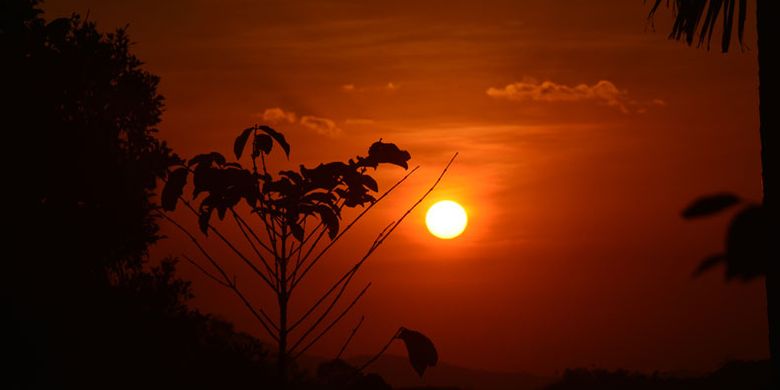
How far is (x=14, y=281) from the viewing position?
380 inches

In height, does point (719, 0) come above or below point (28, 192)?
above

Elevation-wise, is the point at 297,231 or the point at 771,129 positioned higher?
the point at 771,129

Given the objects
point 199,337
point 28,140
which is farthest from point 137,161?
point 199,337

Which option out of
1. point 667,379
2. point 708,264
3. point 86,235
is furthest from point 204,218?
point 667,379

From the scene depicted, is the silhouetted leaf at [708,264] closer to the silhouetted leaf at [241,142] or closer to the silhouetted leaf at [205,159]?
the silhouetted leaf at [241,142]

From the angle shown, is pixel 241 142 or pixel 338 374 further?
pixel 338 374

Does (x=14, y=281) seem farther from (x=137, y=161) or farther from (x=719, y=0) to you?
(x=719, y=0)

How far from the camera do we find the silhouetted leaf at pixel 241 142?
436 centimetres

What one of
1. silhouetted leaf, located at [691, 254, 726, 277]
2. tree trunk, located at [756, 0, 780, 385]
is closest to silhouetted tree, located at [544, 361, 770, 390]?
tree trunk, located at [756, 0, 780, 385]

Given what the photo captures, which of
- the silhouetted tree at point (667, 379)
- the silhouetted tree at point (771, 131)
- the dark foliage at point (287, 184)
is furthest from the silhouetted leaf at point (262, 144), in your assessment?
the silhouetted tree at point (667, 379)

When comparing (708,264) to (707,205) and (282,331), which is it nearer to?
(707,205)

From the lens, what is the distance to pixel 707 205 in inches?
55.9

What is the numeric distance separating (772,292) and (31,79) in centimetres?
980

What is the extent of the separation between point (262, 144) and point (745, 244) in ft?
11.3
